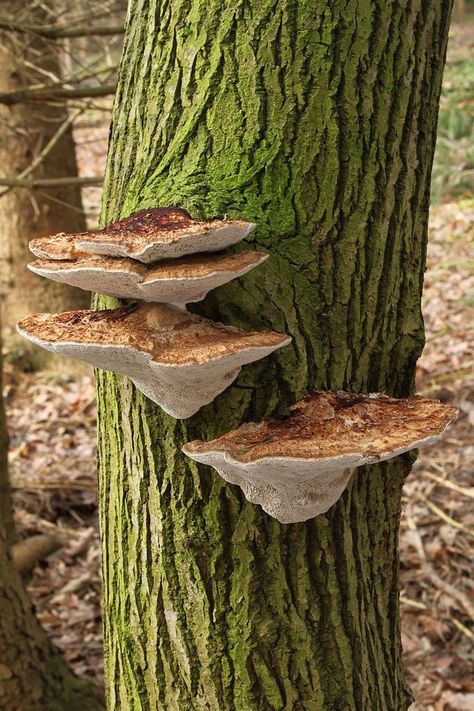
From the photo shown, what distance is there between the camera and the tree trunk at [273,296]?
2018mm

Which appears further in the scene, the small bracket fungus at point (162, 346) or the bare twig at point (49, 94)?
the bare twig at point (49, 94)

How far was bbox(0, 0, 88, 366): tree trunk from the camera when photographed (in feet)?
25.6

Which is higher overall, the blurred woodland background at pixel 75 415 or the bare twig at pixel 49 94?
the bare twig at pixel 49 94

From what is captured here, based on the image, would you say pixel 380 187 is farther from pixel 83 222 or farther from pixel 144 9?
pixel 83 222

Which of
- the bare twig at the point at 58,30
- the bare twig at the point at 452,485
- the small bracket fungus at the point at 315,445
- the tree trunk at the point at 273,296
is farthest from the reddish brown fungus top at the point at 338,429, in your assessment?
the bare twig at the point at 452,485

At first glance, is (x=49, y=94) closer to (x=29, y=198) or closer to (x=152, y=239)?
(x=152, y=239)

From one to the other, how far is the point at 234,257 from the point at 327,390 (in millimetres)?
559

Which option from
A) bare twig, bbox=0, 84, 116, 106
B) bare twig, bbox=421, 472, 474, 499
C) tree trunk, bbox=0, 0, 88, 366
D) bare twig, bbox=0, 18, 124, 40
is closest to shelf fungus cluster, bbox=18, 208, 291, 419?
bare twig, bbox=0, 84, 116, 106

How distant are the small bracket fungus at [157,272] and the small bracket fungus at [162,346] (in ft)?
0.29

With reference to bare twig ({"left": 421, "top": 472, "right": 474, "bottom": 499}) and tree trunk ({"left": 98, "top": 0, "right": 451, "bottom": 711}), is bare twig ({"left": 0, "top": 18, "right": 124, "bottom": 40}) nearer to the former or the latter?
tree trunk ({"left": 98, "top": 0, "right": 451, "bottom": 711})

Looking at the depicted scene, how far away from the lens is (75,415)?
25.9ft

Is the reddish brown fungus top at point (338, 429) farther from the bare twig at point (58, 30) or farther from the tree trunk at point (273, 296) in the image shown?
the bare twig at point (58, 30)

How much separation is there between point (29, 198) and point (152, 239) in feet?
23.2

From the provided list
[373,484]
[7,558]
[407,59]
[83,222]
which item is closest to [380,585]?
[373,484]
